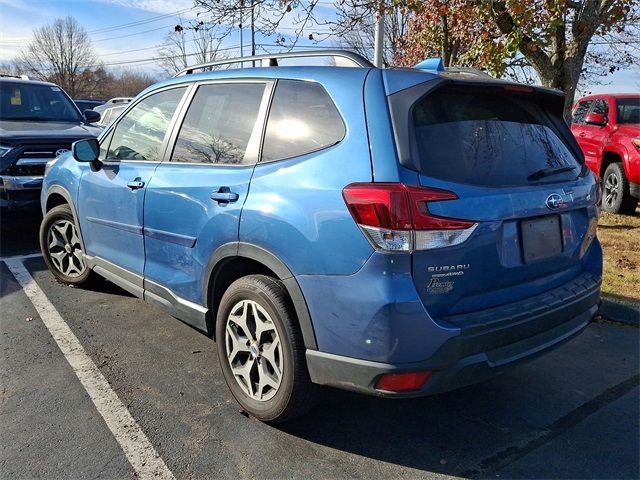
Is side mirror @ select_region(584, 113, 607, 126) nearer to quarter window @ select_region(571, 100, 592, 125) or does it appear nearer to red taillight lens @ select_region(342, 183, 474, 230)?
quarter window @ select_region(571, 100, 592, 125)

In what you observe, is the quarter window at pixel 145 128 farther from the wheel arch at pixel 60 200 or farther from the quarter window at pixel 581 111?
the quarter window at pixel 581 111

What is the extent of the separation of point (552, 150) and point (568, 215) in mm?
390

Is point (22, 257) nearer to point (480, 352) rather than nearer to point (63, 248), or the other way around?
point (63, 248)

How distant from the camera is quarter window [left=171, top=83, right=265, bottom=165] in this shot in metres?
3.11

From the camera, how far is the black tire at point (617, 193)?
820cm

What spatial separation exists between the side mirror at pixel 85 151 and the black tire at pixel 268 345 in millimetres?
1946

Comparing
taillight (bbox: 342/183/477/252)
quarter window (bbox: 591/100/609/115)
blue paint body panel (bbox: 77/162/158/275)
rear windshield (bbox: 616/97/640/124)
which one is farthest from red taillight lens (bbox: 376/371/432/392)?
quarter window (bbox: 591/100/609/115)

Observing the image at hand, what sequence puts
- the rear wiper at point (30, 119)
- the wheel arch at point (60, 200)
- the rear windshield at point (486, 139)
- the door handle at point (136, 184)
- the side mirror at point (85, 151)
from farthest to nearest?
the rear wiper at point (30, 119), the wheel arch at point (60, 200), the side mirror at point (85, 151), the door handle at point (136, 184), the rear windshield at point (486, 139)

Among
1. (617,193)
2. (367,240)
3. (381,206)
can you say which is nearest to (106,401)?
(367,240)

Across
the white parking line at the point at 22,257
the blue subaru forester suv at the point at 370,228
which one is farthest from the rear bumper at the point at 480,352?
the white parking line at the point at 22,257

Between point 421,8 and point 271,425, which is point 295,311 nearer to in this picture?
point 271,425

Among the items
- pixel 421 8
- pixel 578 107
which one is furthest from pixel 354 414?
pixel 578 107

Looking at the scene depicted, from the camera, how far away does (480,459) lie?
2697mm

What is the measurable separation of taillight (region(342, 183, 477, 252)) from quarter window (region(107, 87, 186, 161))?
1.95 m
